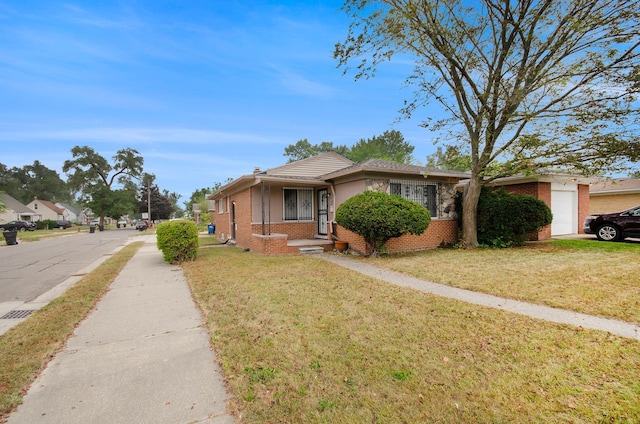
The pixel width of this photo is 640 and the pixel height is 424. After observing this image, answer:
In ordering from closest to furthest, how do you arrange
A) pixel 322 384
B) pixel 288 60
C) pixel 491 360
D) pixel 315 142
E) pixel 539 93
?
pixel 322 384 → pixel 491 360 → pixel 539 93 → pixel 288 60 → pixel 315 142

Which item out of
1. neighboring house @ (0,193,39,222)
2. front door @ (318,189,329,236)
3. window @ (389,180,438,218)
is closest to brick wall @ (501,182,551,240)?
window @ (389,180,438,218)

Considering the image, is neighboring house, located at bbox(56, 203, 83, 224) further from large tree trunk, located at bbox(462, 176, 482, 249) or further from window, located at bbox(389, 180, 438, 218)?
large tree trunk, located at bbox(462, 176, 482, 249)

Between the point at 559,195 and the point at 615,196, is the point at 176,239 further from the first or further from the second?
the point at 615,196

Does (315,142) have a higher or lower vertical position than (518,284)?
higher

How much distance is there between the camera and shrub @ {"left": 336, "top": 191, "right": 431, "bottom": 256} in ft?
28.2

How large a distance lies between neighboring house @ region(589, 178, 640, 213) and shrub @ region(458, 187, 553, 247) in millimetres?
9445

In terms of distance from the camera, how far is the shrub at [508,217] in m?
10.4

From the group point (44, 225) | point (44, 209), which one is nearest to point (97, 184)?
point (44, 225)

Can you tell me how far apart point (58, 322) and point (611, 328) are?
7670 mm

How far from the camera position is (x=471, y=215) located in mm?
11250

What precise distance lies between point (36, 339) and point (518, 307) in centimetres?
686

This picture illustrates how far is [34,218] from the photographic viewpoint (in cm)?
5212

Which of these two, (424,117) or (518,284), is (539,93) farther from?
(518,284)

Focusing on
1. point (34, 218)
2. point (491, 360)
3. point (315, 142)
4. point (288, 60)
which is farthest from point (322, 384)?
point (34, 218)
